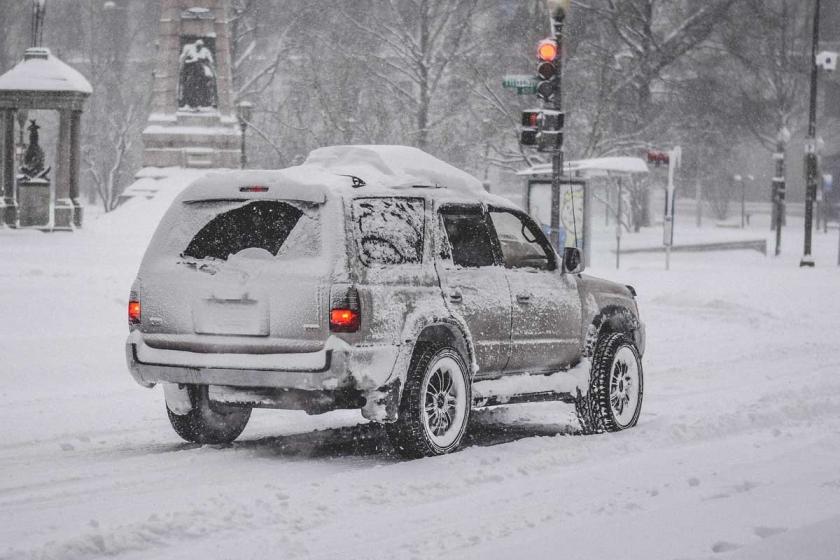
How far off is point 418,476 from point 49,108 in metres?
24.2

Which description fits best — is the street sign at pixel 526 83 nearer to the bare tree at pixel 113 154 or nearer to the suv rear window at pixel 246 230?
the suv rear window at pixel 246 230

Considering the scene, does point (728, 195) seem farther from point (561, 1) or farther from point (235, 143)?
point (561, 1)

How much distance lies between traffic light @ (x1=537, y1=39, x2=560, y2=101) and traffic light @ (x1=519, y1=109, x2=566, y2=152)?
0.24 meters

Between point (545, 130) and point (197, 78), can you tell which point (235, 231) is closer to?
point (545, 130)

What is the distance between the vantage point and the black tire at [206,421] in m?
9.46

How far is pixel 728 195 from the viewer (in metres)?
78.8

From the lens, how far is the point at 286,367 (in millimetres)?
8297

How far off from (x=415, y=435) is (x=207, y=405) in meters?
1.64

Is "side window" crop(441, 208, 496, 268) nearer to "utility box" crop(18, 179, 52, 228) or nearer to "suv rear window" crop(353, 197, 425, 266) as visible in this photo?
"suv rear window" crop(353, 197, 425, 266)

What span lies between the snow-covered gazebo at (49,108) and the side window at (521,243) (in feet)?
68.5

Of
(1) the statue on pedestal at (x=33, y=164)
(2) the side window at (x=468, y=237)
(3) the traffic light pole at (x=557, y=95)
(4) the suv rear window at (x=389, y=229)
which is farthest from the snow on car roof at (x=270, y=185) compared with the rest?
(1) the statue on pedestal at (x=33, y=164)

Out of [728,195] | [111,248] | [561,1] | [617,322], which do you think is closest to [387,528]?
[617,322]

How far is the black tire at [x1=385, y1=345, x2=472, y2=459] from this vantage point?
28.2ft

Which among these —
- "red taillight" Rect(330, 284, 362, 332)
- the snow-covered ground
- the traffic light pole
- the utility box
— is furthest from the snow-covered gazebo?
"red taillight" Rect(330, 284, 362, 332)
